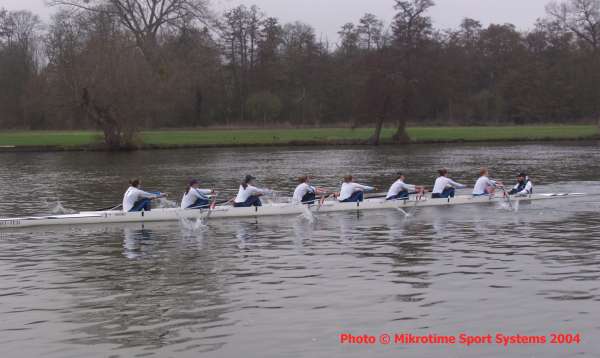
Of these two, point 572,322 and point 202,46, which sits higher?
point 202,46

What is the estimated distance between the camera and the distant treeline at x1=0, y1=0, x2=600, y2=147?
226ft

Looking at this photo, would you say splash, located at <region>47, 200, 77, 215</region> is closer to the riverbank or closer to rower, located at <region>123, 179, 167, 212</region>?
rower, located at <region>123, 179, 167, 212</region>

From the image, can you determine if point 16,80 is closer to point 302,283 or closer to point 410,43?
point 410,43

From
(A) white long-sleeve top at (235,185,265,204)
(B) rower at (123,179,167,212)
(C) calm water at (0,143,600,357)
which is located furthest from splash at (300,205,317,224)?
(B) rower at (123,179,167,212)

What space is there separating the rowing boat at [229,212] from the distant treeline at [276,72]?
143 ft

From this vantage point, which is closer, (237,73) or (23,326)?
(23,326)

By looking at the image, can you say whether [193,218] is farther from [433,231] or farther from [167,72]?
[167,72]

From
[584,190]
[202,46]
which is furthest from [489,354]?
[202,46]

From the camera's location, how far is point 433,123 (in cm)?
10344

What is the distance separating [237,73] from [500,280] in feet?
317

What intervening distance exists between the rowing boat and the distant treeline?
143 ft

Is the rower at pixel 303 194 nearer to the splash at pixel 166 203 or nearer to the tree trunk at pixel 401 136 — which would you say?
the splash at pixel 166 203

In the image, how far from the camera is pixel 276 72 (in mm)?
107750

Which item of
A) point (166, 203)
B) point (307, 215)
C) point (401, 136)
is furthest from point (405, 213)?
point (401, 136)
